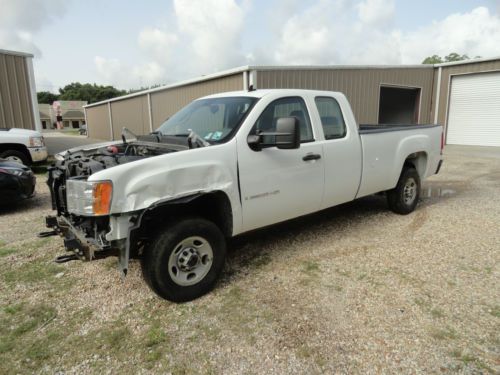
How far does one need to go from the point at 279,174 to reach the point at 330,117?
50.6 inches

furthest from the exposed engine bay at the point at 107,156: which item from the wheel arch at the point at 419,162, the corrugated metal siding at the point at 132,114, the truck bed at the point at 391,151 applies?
the corrugated metal siding at the point at 132,114

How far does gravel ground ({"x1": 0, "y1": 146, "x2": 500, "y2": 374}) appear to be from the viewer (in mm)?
2582

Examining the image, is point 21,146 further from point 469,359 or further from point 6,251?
point 469,359

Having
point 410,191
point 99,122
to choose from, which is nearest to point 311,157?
point 410,191

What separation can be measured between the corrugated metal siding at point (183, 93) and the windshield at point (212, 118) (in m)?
7.85

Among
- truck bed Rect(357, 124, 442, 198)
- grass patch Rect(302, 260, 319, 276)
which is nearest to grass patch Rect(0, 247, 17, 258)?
grass patch Rect(302, 260, 319, 276)

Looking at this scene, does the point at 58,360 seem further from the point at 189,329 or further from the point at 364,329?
the point at 364,329

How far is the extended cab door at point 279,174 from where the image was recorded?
356 centimetres

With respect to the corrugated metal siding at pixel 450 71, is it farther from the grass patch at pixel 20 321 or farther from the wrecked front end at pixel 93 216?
the grass patch at pixel 20 321

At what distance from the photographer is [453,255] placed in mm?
4273

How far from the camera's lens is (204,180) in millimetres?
3238

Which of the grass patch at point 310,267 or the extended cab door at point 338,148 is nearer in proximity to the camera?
the grass patch at point 310,267

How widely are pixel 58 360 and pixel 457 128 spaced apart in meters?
19.9

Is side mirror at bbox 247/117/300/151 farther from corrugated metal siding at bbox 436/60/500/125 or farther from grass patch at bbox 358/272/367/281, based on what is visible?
corrugated metal siding at bbox 436/60/500/125
